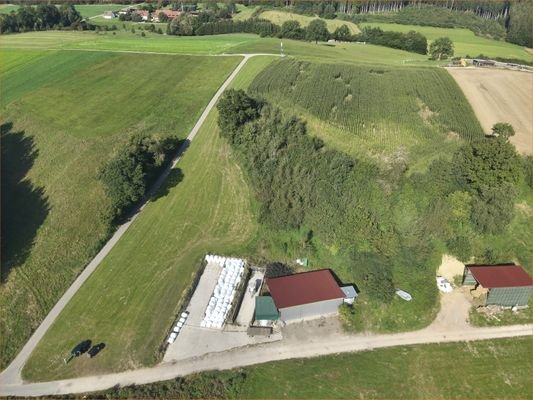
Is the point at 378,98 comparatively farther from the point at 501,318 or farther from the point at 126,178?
the point at 126,178

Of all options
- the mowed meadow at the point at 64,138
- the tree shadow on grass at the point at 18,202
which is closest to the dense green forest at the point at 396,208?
the mowed meadow at the point at 64,138

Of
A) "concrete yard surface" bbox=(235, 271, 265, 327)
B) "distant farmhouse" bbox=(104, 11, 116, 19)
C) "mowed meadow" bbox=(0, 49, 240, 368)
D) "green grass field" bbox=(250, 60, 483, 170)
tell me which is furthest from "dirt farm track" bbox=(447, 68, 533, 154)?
"distant farmhouse" bbox=(104, 11, 116, 19)

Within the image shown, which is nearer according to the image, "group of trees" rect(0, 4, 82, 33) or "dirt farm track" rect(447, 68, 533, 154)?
"dirt farm track" rect(447, 68, 533, 154)

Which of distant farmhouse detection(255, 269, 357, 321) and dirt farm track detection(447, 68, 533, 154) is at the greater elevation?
dirt farm track detection(447, 68, 533, 154)

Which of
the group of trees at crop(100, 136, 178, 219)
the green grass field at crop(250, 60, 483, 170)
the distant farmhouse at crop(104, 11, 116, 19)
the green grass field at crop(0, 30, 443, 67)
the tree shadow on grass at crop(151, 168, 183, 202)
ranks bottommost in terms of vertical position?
the tree shadow on grass at crop(151, 168, 183, 202)

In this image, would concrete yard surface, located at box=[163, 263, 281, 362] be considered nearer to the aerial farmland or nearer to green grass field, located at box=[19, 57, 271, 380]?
the aerial farmland

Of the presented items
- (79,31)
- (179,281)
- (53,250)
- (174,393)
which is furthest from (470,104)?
(79,31)

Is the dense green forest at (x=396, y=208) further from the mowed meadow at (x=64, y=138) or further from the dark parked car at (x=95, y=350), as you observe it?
the mowed meadow at (x=64, y=138)
